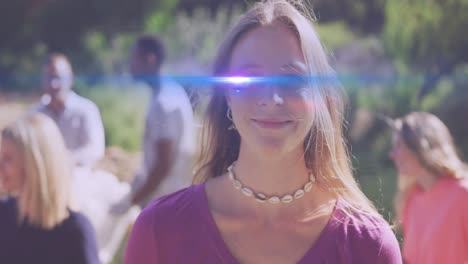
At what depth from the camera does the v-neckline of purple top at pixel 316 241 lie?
1.25 metres

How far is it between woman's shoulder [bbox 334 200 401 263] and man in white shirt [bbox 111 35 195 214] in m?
2.22

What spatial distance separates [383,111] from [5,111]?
135 inches

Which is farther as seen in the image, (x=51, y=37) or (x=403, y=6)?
(x=51, y=37)

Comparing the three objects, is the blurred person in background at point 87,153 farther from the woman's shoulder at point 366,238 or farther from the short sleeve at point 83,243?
the woman's shoulder at point 366,238

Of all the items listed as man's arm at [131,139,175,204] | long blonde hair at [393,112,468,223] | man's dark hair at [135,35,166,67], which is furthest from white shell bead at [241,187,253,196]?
man's dark hair at [135,35,166,67]

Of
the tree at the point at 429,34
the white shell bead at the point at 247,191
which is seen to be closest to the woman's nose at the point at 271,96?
the white shell bead at the point at 247,191

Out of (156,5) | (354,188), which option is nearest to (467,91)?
(156,5)

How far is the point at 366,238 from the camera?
1.25 metres

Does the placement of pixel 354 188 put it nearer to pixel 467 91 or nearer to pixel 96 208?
pixel 96 208

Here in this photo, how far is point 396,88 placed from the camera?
20.6 ft

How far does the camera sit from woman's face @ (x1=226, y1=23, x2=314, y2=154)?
3.93ft

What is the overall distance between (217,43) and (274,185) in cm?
495

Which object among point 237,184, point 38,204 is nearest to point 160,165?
point 38,204

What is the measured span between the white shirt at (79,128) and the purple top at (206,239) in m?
2.77
